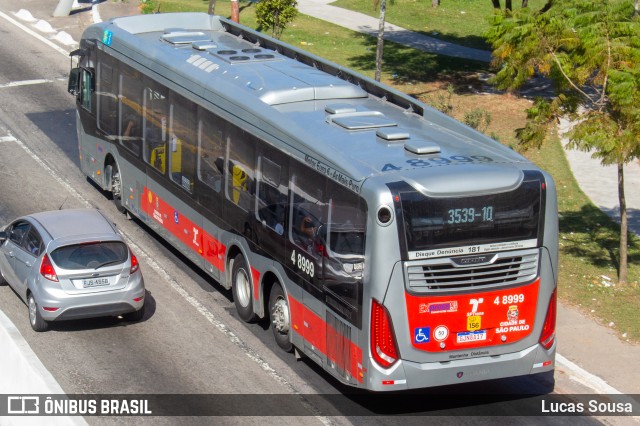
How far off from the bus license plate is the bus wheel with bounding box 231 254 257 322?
4.28m

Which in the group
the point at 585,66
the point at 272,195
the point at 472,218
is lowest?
the point at 272,195

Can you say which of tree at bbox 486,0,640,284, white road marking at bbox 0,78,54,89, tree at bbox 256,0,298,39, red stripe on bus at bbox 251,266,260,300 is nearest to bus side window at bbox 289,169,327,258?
red stripe on bus at bbox 251,266,260,300

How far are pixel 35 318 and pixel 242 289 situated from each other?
10.6ft

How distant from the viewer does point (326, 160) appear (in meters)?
13.5

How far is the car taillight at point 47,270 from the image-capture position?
15250mm

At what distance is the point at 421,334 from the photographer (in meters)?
12.6

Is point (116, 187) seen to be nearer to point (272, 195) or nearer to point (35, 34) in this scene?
point (272, 195)

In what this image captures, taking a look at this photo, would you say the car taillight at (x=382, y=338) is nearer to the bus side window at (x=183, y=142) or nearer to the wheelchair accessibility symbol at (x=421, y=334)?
the wheelchair accessibility symbol at (x=421, y=334)

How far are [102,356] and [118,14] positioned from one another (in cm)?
2467

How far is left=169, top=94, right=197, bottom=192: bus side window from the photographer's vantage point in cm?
1734

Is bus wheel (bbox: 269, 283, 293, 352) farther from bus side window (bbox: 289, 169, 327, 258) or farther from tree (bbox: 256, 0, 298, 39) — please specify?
tree (bbox: 256, 0, 298, 39)

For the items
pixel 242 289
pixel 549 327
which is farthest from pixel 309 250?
pixel 549 327

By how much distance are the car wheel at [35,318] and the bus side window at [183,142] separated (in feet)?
11.1

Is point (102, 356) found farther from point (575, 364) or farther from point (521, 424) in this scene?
point (575, 364)
